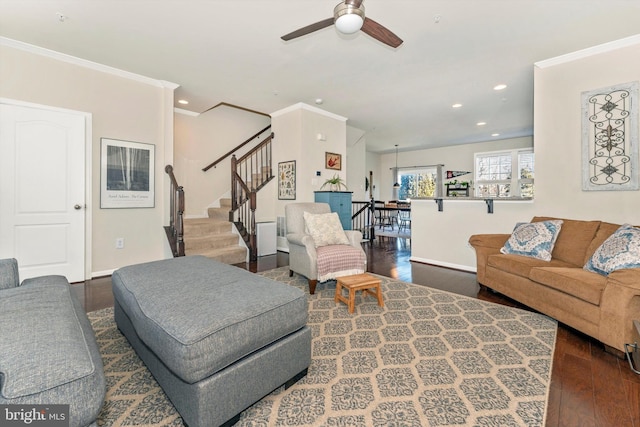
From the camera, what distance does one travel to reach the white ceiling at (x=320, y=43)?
2637 mm

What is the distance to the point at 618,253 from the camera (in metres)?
2.24

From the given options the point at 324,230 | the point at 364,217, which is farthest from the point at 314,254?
the point at 364,217

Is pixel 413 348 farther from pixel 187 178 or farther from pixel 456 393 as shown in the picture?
pixel 187 178

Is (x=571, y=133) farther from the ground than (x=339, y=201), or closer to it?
farther from the ground

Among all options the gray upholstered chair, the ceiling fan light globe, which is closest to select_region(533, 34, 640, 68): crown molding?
the ceiling fan light globe

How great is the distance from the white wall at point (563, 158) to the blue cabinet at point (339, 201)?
2154 millimetres

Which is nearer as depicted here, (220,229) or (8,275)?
(8,275)

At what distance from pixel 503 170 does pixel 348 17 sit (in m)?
8.66

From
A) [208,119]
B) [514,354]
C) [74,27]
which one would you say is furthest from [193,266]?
[208,119]

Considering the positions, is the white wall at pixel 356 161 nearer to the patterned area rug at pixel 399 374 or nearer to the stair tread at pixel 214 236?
the stair tread at pixel 214 236

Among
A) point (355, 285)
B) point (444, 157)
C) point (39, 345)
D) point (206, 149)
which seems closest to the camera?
point (39, 345)

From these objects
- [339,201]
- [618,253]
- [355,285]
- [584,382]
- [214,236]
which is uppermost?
[339,201]

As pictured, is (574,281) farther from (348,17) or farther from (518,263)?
(348,17)

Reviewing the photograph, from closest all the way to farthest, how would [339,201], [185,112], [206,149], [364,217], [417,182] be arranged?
[339,201] < [185,112] < [206,149] < [364,217] < [417,182]
